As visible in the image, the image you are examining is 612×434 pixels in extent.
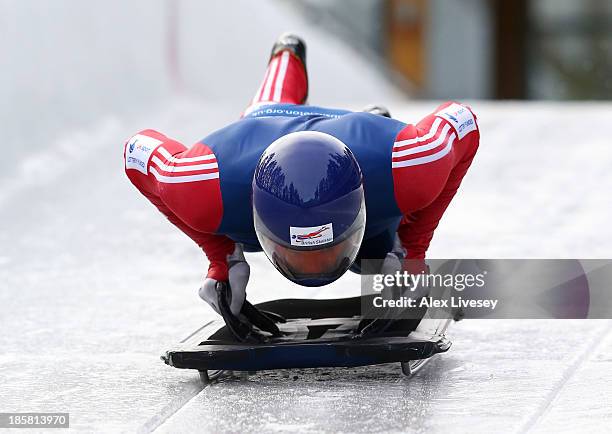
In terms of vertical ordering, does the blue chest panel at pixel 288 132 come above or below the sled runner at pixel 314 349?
above

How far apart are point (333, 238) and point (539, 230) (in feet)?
9.21

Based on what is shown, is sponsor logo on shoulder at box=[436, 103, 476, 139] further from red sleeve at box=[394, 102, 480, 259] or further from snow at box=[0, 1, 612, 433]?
snow at box=[0, 1, 612, 433]

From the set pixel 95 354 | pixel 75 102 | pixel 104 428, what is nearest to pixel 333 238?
pixel 104 428

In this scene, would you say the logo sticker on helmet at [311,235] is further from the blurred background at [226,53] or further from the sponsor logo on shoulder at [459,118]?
the blurred background at [226,53]

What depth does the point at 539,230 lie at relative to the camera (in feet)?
19.5

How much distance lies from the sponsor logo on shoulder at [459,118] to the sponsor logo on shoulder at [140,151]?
881mm

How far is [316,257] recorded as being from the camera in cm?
336

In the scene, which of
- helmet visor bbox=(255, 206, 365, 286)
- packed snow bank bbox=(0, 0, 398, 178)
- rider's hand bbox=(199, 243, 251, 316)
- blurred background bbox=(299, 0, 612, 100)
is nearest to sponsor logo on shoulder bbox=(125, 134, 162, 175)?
rider's hand bbox=(199, 243, 251, 316)

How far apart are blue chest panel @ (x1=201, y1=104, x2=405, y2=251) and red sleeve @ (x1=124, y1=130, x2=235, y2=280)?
40 mm

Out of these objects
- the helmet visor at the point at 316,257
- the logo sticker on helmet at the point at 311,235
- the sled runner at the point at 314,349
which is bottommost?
the sled runner at the point at 314,349

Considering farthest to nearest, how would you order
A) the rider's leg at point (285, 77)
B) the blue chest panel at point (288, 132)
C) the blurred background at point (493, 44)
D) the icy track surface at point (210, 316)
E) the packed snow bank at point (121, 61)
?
the blurred background at point (493, 44) → the packed snow bank at point (121, 61) → the rider's leg at point (285, 77) → the blue chest panel at point (288, 132) → the icy track surface at point (210, 316)

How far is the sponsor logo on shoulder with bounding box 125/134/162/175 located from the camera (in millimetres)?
3740

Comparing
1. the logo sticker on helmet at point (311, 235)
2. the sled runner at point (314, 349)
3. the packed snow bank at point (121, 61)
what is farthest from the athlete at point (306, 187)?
the packed snow bank at point (121, 61)

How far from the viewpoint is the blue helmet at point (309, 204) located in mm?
3283
